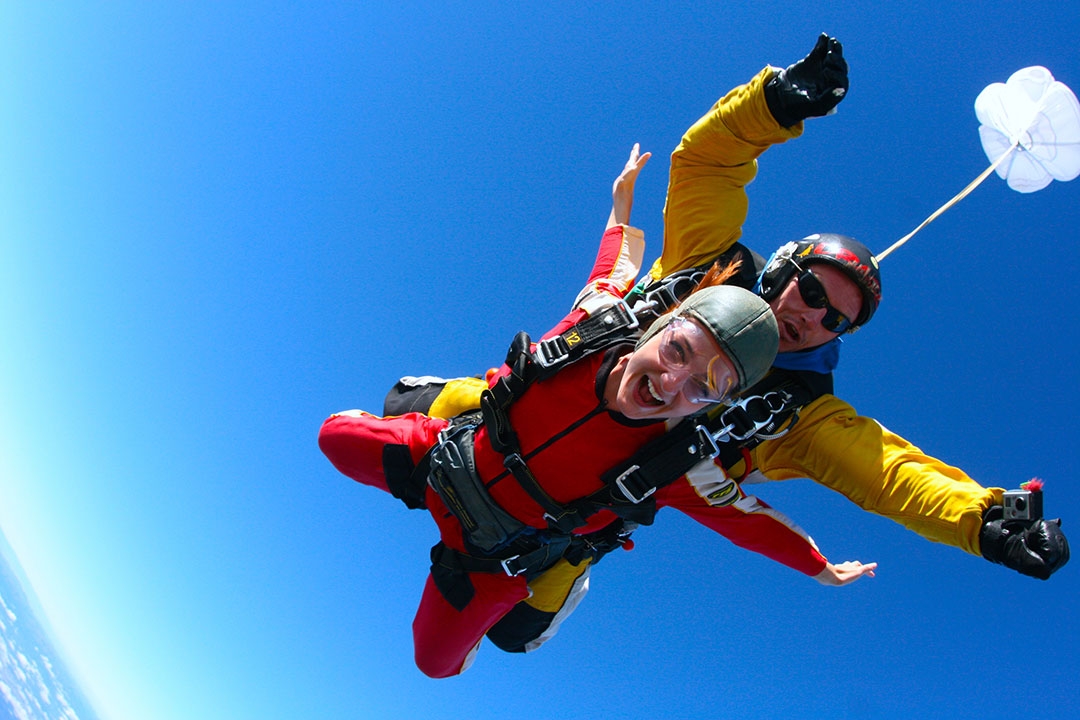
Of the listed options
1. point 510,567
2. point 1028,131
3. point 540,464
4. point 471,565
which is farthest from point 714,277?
point 1028,131

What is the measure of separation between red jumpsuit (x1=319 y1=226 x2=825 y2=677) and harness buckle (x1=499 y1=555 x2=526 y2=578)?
0.15 m

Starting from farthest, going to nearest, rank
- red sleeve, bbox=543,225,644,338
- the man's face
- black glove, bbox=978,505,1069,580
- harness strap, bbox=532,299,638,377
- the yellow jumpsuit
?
1. red sleeve, bbox=543,225,644,338
2. the man's face
3. harness strap, bbox=532,299,638,377
4. the yellow jumpsuit
5. black glove, bbox=978,505,1069,580

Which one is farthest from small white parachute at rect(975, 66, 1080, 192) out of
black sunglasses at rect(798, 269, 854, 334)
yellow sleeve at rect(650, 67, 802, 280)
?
black sunglasses at rect(798, 269, 854, 334)

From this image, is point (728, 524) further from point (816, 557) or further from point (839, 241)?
point (839, 241)

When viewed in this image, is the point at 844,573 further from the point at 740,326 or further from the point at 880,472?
the point at 740,326

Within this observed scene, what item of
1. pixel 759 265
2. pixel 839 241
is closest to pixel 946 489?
pixel 839 241

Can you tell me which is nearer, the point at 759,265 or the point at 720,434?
the point at 720,434

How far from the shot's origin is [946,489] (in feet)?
7.47

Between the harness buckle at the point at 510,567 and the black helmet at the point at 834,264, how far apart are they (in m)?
1.80

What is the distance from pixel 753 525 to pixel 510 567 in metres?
1.22

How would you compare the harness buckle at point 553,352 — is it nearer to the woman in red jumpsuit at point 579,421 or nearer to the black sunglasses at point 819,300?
the woman in red jumpsuit at point 579,421

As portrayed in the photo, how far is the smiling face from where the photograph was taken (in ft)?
6.68

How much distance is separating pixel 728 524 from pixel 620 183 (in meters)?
2.01

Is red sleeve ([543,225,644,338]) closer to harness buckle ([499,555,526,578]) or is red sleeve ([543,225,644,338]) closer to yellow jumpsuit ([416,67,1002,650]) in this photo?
yellow jumpsuit ([416,67,1002,650])
